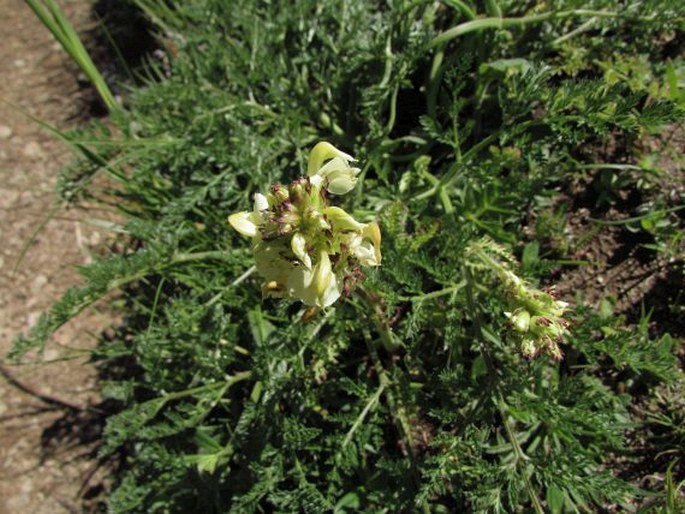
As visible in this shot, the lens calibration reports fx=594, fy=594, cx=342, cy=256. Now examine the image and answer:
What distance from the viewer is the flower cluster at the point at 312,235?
53.8 inches

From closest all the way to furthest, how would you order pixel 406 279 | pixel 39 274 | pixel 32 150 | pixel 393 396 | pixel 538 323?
pixel 538 323
pixel 406 279
pixel 393 396
pixel 39 274
pixel 32 150

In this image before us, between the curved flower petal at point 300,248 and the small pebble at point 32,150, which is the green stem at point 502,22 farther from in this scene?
the small pebble at point 32,150

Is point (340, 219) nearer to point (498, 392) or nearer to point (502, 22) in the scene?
point (498, 392)

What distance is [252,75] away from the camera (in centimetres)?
253

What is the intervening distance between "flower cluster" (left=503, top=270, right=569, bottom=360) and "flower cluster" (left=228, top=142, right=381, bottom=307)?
1.53 feet

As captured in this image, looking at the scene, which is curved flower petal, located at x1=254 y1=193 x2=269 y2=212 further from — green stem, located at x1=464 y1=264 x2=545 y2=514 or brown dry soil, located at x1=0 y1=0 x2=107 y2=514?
brown dry soil, located at x1=0 y1=0 x2=107 y2=514

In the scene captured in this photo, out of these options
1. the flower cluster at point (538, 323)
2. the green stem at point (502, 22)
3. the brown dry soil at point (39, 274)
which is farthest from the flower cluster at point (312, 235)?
the brown dry soil at point (39, 274)

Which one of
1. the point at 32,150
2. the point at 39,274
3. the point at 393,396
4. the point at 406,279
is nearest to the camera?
the point at 406,279

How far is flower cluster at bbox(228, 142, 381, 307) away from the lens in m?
1.37

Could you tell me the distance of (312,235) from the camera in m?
1.39

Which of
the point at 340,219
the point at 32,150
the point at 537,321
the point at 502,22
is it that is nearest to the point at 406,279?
the point at 537,321

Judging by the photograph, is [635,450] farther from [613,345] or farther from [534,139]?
[534,139]

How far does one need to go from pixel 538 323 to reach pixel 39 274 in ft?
→ 9.60

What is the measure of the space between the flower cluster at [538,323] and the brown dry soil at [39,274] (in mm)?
1911
